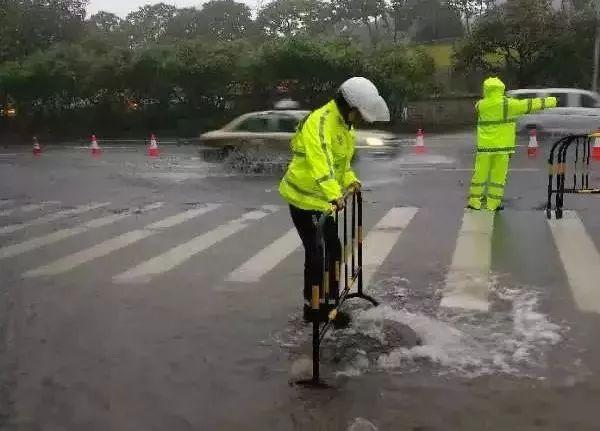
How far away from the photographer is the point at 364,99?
198 inches

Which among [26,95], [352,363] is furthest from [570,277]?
[26,95]

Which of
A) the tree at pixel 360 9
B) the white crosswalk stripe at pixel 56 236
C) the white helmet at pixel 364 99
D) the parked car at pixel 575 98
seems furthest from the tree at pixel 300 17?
the white helmet at pixel 364 99

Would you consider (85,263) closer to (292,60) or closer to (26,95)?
(292,60)

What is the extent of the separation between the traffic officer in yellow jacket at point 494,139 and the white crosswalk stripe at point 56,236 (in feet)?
17.2

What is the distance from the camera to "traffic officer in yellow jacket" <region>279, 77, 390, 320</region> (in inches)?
192

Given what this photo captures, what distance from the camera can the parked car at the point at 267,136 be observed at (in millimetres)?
17875

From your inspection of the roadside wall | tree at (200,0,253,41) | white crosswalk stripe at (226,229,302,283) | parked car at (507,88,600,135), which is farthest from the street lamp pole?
tree at (200,0,253,41)

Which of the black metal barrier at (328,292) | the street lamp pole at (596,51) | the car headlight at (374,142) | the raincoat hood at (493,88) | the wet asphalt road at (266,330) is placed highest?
the street lamp pole at (596,51)

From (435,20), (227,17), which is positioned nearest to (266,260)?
(435,20)

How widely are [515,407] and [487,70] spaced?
110 ft

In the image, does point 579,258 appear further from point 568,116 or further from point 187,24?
point 187,24

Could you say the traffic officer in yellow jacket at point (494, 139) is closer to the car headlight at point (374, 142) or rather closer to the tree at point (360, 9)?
the car headlight at point (374, 142)

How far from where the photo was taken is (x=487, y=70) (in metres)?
35.8

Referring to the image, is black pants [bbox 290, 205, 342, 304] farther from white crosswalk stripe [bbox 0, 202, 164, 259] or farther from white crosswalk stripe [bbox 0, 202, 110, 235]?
white crosswalk stripe [bbox 0, 202, 110, 235]
